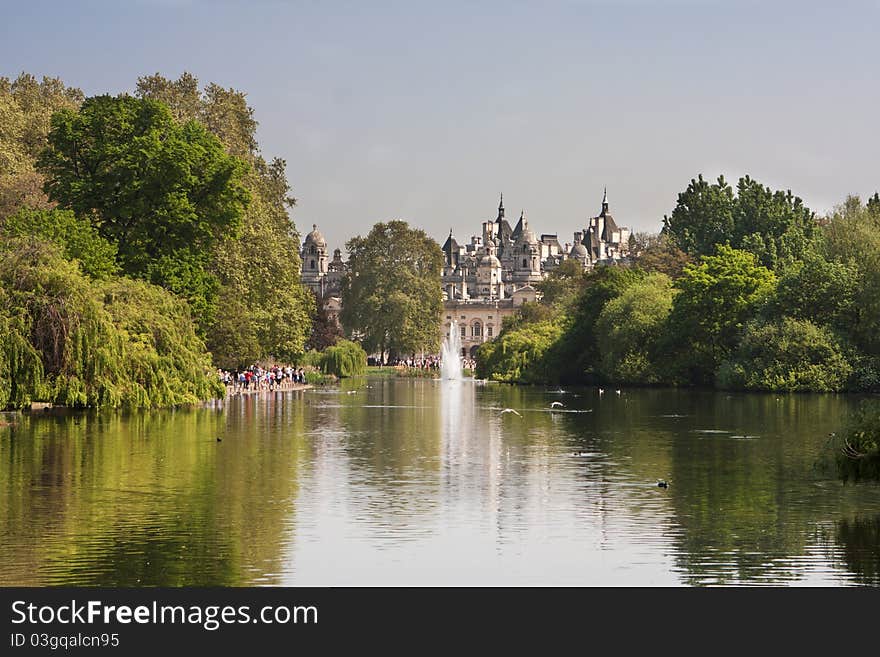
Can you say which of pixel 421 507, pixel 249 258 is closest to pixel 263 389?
pixel 249 258

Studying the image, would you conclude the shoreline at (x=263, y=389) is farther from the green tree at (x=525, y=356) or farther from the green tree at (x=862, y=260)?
the green tree at (x=862, y=260)

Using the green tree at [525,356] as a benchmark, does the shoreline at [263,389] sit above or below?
below

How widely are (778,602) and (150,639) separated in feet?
18.2

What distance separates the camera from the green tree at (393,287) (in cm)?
13488

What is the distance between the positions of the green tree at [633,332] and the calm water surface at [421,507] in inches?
1578

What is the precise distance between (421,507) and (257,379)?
1951 inches

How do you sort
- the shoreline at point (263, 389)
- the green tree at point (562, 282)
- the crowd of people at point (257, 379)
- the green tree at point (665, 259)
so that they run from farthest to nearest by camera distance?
the green tree at point (562, 282)
the green tree at point (665, 259)
the crowd of people at point (257, 379)
the shoreline at point (263, 389)

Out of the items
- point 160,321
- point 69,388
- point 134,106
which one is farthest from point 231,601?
point 134,106

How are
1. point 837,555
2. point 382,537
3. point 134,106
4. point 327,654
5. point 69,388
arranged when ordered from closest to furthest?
point 327,654 → point 837,555 → point 382,537 → point 69,388 → point 134,106

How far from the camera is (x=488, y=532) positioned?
18.5m

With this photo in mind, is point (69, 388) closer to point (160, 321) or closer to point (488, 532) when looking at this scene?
point (160, 321)

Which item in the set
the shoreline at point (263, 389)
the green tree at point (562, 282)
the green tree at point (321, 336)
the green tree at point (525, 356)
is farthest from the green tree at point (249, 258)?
the green tree at point (562, 282)

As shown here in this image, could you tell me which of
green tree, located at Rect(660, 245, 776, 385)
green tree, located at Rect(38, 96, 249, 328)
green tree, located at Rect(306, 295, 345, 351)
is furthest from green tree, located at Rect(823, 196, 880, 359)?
green tree, located at Rect(306, 295, 345, 351)

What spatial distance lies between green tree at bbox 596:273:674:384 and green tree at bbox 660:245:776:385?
1487mm
